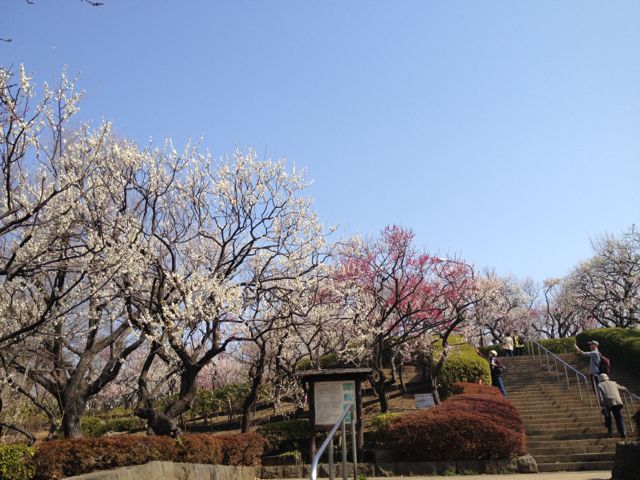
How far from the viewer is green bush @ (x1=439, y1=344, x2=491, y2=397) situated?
2167 cm

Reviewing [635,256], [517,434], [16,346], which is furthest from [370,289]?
[635,256]

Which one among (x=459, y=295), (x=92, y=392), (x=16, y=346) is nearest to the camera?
(x=16, y=346)

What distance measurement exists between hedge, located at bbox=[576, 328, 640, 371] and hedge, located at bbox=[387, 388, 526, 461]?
1211cm

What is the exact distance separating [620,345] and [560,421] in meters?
10.5

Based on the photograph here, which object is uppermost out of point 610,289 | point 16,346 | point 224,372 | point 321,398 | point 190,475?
point 610,289

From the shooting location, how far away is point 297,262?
16500 millimetres

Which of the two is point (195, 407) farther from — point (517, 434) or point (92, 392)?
point (517, 434)

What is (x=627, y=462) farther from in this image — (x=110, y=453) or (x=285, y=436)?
(x=285, y=436)

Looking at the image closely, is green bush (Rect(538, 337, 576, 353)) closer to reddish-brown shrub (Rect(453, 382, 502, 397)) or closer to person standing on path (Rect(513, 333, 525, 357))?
person standing on path (Rect(513, 333, 525, 357))

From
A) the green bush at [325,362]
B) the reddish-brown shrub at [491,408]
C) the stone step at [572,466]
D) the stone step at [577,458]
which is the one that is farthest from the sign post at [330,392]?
the green bush at [325,362]

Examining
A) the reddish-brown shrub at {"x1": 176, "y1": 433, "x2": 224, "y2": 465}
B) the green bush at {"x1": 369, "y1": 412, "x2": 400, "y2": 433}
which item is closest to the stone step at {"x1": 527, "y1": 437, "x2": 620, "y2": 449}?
the green bush at {"x1": 369, "y1": 412, "x2": 400, "y2": 433}

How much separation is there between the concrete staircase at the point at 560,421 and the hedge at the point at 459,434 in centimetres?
102

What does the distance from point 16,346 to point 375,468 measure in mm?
8186

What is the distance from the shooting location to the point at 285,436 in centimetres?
1571
